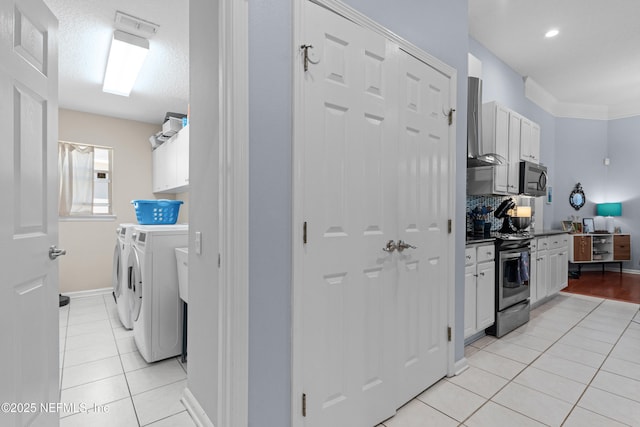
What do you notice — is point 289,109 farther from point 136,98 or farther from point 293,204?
point 136,98

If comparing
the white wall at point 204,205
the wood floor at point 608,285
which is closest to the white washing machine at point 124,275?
the white wall at point 204,205

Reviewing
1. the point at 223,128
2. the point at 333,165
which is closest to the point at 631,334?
the point at 333,165

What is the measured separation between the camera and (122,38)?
8.96 feet

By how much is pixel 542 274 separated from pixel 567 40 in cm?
299

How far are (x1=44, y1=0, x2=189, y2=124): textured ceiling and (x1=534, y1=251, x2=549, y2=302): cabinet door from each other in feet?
15.3

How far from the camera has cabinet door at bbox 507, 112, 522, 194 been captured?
368 centimetres

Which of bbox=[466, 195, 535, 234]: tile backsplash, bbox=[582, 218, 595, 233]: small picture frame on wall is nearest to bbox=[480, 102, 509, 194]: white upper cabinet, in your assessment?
bbox=[466, 195, 535, 234]: tile backsplash

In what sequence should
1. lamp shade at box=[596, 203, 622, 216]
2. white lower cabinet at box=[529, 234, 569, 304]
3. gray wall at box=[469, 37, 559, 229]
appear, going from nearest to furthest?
1. white lower cabinet at box=[529, 234, 569, 304]
2. gray wall at box=[469, 37, 559, 229]
3. lamp shade at box=[596, 203, 622, 216]

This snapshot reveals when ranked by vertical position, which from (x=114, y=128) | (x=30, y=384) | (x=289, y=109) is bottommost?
(x=30, y=384)

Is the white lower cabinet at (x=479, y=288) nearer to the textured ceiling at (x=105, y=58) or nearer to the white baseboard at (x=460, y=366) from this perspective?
the white baseboard at (x=460, y=366)

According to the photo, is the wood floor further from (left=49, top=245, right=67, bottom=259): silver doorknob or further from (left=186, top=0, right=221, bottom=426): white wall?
(left=49, top=245, right=67, bottom=259): silver doorknob

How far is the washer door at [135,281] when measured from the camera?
2.54m

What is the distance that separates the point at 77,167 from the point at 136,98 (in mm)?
1603

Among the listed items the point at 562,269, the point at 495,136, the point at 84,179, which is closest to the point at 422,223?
the point at 495,136
